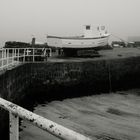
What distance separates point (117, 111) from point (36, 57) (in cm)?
607

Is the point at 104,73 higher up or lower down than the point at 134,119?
higher up

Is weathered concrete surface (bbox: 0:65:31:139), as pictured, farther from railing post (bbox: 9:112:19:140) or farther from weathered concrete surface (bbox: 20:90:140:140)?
railing post (bbox: 9:112:19:140)

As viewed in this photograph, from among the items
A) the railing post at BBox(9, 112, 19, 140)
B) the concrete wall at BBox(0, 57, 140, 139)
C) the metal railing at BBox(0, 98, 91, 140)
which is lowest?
the concrete wall at BBox(0, 57, 140, 139)

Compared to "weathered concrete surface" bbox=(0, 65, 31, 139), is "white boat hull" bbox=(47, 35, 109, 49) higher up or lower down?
higher up

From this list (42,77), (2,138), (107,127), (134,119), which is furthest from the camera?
(42,77)

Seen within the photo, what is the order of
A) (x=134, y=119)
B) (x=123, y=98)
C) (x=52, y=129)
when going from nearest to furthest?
(x=52, y=129) → (x=134, y=119) → (x=123, y=98)

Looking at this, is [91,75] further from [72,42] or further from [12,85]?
[12,85]

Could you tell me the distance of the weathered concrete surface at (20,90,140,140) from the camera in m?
9.23

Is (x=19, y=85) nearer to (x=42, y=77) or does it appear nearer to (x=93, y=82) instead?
(x=42, y=77)

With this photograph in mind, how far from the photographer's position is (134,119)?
444 inches

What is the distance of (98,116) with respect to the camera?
11812 mm

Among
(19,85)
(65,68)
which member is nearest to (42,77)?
(65,68)

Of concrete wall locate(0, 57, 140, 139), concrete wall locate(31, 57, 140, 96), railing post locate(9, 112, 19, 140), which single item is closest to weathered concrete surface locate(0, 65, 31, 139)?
concrete wall locate(0, 57, 140, 139)

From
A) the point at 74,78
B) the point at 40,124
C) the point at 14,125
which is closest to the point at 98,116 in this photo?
the point at 74,78
